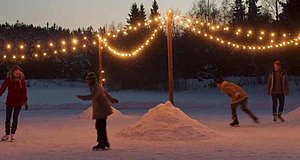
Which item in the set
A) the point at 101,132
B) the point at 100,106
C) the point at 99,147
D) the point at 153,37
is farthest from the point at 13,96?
the point at 153,37

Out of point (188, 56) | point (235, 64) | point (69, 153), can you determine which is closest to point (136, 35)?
point (188, 56)

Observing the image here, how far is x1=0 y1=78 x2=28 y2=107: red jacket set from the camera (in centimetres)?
1288

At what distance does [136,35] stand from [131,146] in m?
36.4

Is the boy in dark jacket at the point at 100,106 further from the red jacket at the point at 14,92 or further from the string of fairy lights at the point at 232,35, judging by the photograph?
the string of fairy lights at the point at 232,35

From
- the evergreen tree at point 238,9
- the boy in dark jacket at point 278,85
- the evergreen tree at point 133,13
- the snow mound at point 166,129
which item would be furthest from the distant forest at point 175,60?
the snow mound at point 166,129

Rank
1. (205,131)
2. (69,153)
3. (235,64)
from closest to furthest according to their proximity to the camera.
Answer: (69,153), (205,131), (235,64)

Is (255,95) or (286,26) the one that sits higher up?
(286,26)

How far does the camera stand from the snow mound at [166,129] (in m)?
12.5

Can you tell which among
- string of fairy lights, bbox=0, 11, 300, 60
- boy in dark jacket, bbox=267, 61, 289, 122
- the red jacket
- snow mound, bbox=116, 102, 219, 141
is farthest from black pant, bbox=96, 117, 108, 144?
boy in dark jacket, bbox=267, 61, 289, 122

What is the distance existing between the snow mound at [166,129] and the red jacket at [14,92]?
2594 millimetres

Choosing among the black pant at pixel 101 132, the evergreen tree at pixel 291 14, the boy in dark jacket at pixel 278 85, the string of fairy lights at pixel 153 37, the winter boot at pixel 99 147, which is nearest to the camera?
the winter boot at pixel 99 147

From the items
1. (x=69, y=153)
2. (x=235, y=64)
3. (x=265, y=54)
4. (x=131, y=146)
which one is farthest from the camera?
(x=235, y=64)

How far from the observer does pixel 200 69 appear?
167 feet

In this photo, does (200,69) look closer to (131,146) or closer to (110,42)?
(110,42)
